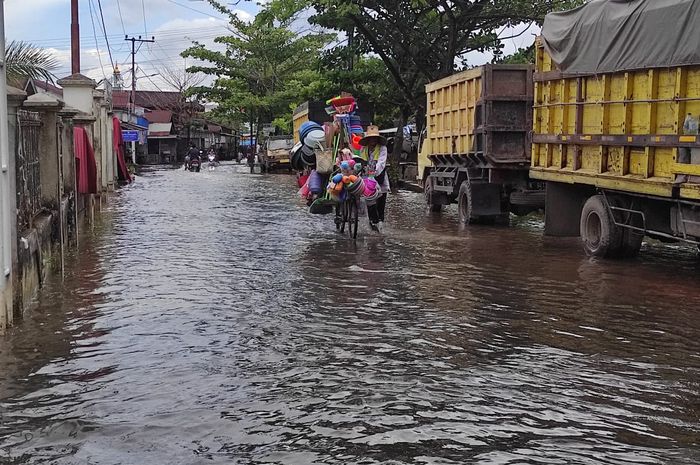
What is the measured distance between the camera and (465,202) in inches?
661

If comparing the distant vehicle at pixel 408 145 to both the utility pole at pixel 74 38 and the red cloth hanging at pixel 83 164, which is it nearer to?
the utility pole at pixel 74 38

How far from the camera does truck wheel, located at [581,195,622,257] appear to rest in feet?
37.3

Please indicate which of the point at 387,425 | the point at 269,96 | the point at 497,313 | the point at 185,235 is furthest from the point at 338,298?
the point at 269,96

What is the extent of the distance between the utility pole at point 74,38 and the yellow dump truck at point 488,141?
1073 cm

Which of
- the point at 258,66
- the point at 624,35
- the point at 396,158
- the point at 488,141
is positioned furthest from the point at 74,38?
the point at 258,66

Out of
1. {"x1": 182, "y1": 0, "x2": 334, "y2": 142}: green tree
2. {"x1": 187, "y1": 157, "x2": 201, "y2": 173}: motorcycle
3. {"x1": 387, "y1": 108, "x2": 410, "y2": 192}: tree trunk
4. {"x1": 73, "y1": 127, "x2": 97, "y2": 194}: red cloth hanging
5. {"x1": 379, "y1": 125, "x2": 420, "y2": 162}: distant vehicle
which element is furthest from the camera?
{"x1": 182, "y1": 0, "x2": 334, "y2": 142}: green tree

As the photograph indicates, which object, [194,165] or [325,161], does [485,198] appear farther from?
[194,165]

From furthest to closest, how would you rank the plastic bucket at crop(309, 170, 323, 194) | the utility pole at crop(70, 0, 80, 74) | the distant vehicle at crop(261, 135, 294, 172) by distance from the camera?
1. the distant vehicle at crop(261, 135, 294, 172)
2. the utility pole at crop(70, 0, 80, 74)
3. the plastic bucket at crop(309, 170, 323, 194)

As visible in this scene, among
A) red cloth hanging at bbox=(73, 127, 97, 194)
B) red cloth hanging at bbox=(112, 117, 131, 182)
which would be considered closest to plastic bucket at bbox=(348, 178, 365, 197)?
red cloth hanging at bbox=(73, 127, 97, 194)

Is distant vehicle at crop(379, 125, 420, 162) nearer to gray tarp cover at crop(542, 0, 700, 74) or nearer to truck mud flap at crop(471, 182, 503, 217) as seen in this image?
truck mud flap at crop(471, 182, 503, 217)

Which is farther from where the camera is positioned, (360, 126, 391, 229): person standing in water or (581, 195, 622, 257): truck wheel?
(360, 126, 391, 229): person standing in water

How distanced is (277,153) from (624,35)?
117 feet

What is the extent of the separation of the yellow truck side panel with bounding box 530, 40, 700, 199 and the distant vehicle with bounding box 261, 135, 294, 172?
3187 cm

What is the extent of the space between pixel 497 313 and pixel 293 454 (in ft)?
12.8
